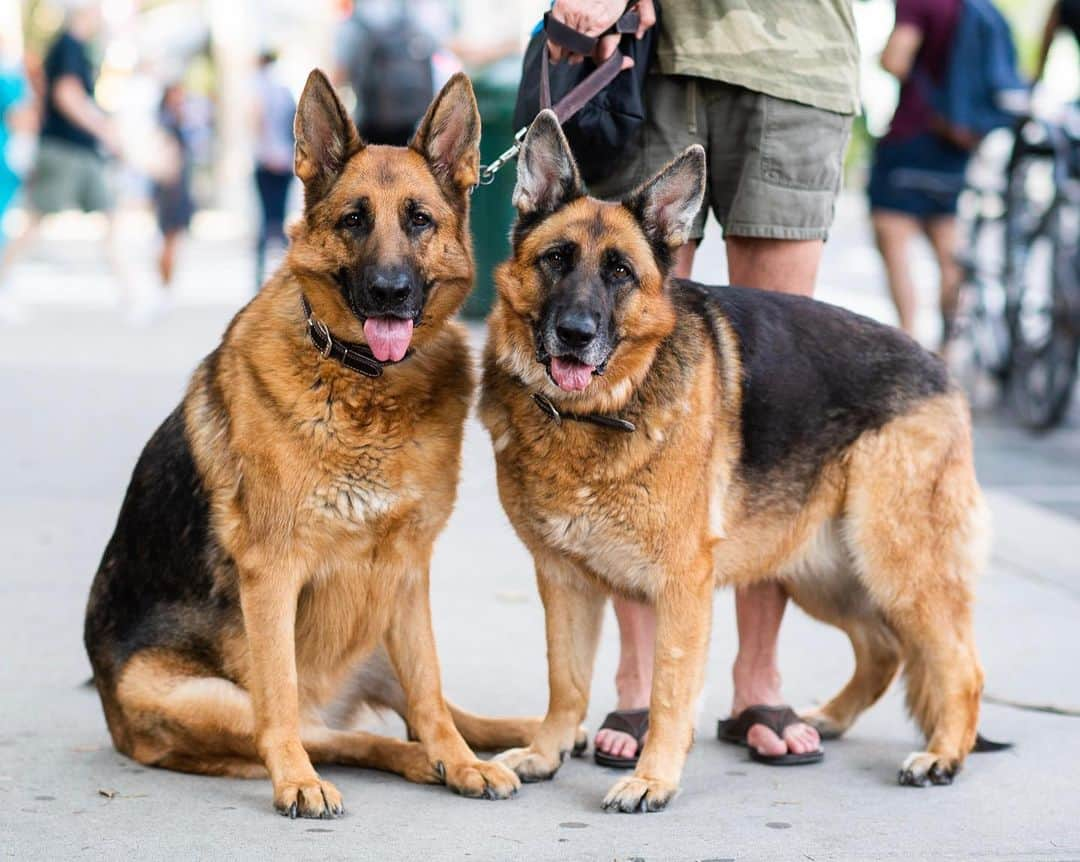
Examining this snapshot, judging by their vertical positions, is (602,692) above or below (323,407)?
below

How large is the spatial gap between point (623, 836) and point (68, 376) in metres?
7.59

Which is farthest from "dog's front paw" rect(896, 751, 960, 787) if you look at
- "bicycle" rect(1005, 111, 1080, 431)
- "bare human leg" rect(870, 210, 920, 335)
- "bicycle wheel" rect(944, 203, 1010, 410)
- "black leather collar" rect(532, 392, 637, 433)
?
"bicycle wheel" rect(944, 203, 1010, 410)

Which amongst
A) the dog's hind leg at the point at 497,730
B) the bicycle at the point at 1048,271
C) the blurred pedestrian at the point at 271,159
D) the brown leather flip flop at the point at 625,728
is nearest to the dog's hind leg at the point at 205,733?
the dog's hind leg at the point at 497,730

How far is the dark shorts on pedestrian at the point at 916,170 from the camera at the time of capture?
32.3 feet

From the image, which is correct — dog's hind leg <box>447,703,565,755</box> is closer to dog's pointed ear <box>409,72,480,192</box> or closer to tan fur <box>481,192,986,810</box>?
tan fur <box>481,192,986,810</box>

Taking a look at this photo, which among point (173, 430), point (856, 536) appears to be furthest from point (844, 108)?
point (173, 430)

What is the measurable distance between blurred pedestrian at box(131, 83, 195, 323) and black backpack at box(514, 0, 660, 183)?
962cm

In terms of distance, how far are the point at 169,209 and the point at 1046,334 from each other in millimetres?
8834

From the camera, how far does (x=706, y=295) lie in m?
4.23

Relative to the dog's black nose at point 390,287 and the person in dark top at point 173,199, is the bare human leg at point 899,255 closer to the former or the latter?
the dog's black nose at point 390,287

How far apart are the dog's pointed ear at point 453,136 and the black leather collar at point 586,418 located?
598mm

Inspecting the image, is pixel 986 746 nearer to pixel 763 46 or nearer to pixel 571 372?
pixel 571 372

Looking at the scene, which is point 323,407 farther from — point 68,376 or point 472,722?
point 68,376

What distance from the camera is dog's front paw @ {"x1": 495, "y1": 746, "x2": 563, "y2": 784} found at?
413 cm
